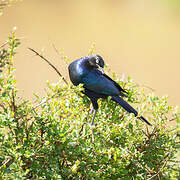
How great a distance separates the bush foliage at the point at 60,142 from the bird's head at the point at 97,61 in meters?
0.85

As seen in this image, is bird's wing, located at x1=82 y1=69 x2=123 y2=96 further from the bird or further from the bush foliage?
the bush foliage

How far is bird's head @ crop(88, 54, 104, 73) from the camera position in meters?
3.02

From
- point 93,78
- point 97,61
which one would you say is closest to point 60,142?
point 97,61

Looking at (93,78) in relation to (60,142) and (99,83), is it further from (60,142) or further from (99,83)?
(60,142)

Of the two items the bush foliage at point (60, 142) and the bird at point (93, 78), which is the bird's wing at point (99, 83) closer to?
the bird at point (93, 78)

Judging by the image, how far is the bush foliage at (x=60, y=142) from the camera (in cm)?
172

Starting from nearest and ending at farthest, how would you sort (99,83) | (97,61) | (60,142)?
(60,142) → (97,61) → (99,83)

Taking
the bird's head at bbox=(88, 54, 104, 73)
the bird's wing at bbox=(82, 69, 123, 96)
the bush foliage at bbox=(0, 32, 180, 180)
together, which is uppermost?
the bird's head at bbox=(88, 54, 104, 73)

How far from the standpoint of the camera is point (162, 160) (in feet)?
7.32

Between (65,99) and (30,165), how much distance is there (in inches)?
30.9

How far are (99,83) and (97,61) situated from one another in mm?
243

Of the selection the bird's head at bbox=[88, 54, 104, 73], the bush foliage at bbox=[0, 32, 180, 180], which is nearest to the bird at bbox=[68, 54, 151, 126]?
the bird's head at bbox=[88, 54, 104, 73]

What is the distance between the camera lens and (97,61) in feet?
9.92

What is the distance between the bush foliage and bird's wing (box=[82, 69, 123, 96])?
0.77 meters
